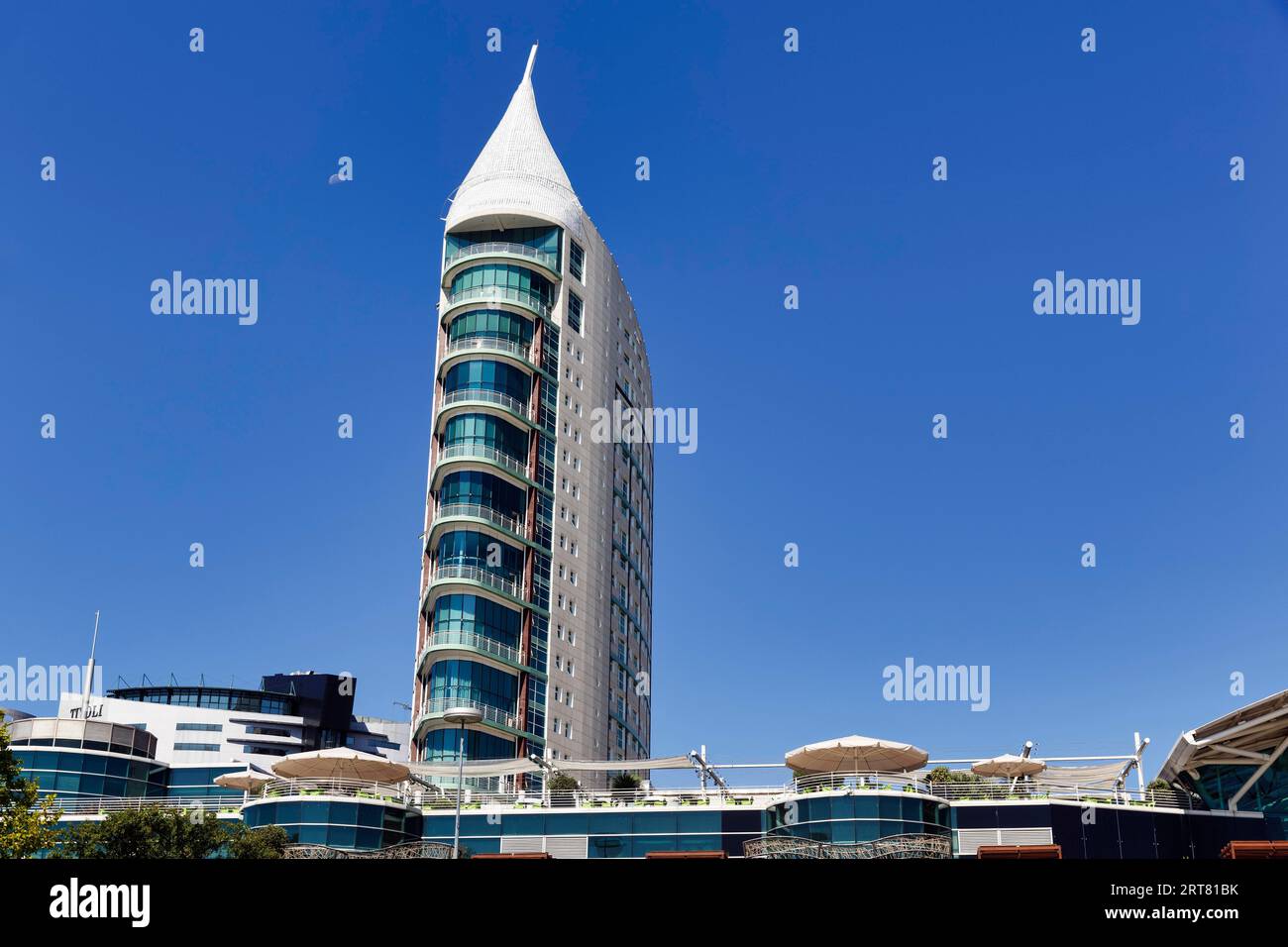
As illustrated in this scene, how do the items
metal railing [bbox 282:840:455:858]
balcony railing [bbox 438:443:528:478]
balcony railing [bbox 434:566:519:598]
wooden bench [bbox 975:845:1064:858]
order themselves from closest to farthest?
1. wooden bench [bbox 975:845:1064:858]
2. metal railing [bbox 282:840:455:858]
3. balcony railing [bbox 434:566:519:598]
4. balcony railing [bbox 438:443:528:478]

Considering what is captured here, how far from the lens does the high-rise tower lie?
94.9 m

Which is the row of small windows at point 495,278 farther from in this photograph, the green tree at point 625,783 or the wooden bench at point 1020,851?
the wooden bench at point 1020,851

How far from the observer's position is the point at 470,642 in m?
93.4

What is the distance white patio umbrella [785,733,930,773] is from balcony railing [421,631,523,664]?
3067cm

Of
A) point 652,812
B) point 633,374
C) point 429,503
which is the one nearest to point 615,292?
point 633,374

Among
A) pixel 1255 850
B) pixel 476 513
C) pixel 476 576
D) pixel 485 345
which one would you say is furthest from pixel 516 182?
pixel 1255 850

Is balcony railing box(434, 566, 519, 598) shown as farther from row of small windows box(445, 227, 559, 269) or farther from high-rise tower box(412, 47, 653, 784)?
row of small windows box(445, 227, 559, 269)

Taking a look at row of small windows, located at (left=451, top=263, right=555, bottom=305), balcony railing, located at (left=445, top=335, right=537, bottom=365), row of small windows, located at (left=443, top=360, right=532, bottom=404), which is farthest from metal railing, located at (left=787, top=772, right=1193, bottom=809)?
row of small windows, located at (left=451, top=263, right=555, bottom=305)

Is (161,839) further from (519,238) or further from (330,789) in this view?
(519,238)

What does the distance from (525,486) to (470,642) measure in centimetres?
1354

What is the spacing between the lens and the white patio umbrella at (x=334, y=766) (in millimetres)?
73500

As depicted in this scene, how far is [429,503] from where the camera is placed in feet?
333
